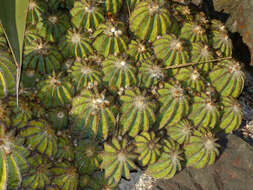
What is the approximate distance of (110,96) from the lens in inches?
141

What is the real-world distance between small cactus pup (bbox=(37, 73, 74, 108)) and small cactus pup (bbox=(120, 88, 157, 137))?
0.73 metres

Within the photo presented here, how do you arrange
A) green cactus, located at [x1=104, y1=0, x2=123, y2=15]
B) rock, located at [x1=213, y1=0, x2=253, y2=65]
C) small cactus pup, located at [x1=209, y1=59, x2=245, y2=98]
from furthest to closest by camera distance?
1. rock, located at [x1=213, y1=0, x2=253, y2=65]
2. green cactus, located at [x1=104, y1=0, x2=123, y2=15]
3. small cactus pup, located at [x1=209, y1=59, x2=245, y2=98]

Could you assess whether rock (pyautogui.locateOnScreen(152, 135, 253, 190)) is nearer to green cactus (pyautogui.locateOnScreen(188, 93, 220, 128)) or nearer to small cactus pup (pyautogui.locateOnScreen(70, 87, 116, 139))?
green cactus (pyautogui.locateOnScreen(188, 93, 220, 128))

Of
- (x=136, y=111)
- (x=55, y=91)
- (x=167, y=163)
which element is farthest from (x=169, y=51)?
(x=55, y=91)

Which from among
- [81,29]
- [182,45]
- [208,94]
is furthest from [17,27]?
[208,94]

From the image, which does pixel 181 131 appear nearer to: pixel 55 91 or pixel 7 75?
pixel 55 91

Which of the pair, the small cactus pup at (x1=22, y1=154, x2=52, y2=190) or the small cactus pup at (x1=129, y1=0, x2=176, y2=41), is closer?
the small cactus pup at (x1=22, y1=154, x2=52, y2=190)

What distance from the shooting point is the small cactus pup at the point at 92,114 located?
3.33 meters

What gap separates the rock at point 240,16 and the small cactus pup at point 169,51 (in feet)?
6.66

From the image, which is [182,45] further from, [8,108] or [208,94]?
[8,108]

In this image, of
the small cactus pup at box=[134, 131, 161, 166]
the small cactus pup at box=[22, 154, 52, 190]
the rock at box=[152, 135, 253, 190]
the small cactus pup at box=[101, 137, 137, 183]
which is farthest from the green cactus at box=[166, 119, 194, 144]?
the small cactus pup at box=[22, 154, 52, 190]

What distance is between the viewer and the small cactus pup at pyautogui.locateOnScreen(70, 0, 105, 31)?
12.8 feet

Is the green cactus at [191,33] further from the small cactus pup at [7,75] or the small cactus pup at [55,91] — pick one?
the small cactus pup at [7,75]

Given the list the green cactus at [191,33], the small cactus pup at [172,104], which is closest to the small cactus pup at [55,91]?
the small cactus pup at [172,104]
